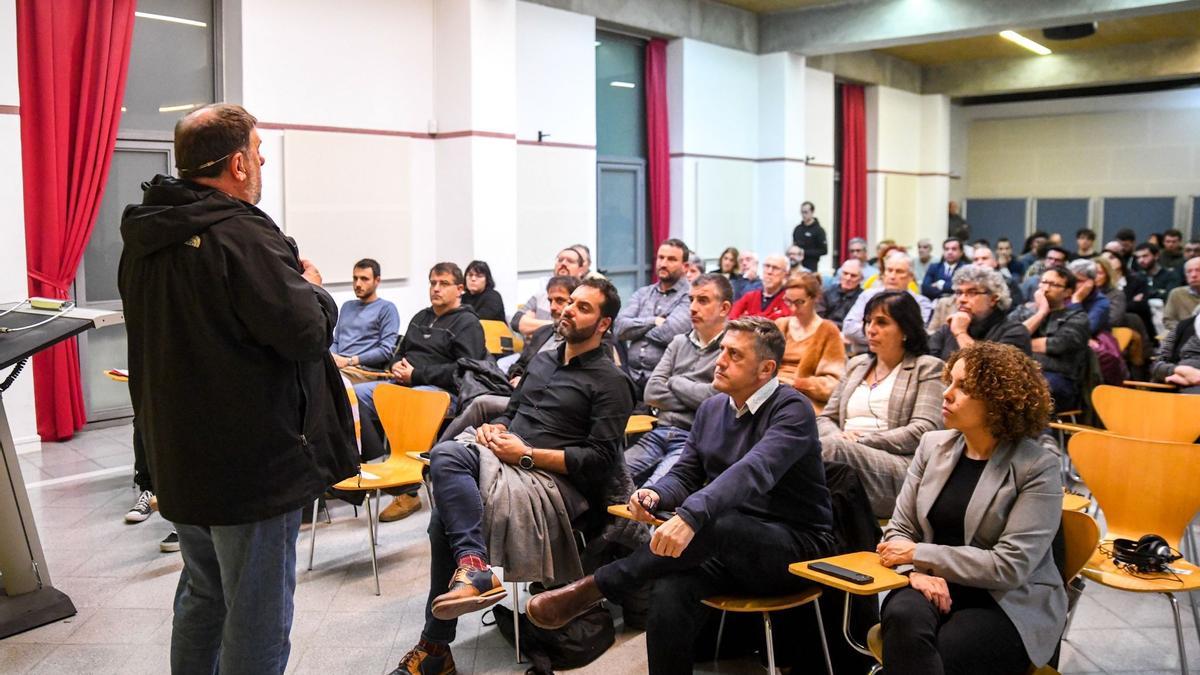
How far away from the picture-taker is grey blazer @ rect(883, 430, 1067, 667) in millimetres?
2527

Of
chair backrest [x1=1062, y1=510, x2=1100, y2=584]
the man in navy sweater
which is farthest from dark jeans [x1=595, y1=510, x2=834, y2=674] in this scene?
chair backrest [x1=1062, y1=510, x2=1100, y2=584]

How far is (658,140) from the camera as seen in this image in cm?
1129

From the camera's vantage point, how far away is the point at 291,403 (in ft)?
7.50

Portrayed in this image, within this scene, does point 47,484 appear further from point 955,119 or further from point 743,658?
point 955,119

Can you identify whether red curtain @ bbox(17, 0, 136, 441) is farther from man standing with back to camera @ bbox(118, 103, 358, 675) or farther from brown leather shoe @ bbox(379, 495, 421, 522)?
man standing with back to camera @ bbox(118, 103, 358, 675)

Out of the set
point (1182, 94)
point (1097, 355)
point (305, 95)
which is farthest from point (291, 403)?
point (1182, 94)

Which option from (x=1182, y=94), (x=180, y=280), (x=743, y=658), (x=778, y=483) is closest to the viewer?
(x=180, y=280)

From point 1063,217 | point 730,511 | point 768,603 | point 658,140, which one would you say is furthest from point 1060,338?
point 1063,217

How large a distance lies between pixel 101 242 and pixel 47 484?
2.15 meters

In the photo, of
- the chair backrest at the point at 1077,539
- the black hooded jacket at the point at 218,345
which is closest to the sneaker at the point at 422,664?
the black hooded jacket at the point at 218,345

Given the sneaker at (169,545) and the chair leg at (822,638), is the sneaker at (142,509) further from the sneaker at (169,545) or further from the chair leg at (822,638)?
the chair leg at (822,638)

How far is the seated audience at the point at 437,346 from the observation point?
5.48 m

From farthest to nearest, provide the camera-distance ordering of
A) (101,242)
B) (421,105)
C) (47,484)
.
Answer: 1. (421,105)
2. (101,242)
3. (47,484)

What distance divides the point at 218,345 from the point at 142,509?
323cm
